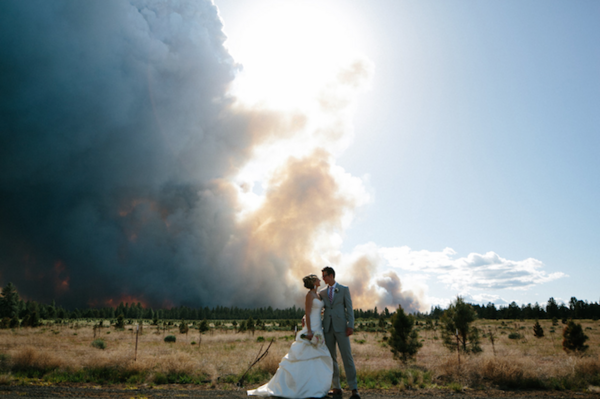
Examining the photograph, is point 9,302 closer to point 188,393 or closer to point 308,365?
point 188,393

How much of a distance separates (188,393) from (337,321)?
418 centimetres

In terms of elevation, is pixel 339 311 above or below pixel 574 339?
above

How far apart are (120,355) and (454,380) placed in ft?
36.7

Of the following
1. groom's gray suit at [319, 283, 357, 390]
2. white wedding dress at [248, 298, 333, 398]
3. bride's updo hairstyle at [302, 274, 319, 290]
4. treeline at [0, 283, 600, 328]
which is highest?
bride's updo hairstyle at [302, 274, 319, 290]

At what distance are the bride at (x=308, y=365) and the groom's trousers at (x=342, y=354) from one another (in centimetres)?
26

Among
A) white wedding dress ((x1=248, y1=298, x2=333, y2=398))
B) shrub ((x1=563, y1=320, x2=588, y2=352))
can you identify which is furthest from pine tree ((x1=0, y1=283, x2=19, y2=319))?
shrub ((x1=563, y1=320, x2=588, y2=352))

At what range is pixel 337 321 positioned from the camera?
7473 millimetres

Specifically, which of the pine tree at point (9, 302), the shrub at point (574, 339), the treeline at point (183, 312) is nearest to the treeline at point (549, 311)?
the treeline at point (183, 312)

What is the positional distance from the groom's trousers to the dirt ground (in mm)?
392

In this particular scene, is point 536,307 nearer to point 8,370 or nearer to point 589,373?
point 589,373

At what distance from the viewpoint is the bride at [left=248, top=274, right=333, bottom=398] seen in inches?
269

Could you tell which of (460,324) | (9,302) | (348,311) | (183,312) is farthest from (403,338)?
(183,312)

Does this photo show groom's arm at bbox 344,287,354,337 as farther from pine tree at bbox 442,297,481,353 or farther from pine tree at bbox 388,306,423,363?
pine tree at bbox 442,297,481,353

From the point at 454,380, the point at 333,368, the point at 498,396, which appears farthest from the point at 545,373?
the point at 333,368
